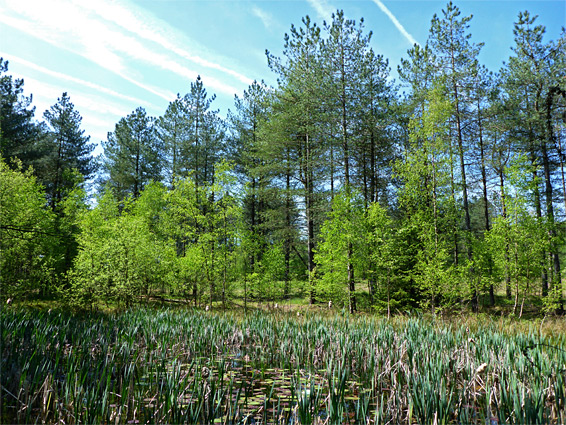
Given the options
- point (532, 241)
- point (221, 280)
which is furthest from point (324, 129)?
point (532, 241)

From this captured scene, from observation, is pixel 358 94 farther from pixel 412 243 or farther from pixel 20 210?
pixel 20 210

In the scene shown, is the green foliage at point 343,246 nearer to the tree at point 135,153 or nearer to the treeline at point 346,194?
the treeline at point 346,194

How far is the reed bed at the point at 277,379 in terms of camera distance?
2.75 meters

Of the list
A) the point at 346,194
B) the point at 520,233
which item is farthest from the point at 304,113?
the point at 520,233

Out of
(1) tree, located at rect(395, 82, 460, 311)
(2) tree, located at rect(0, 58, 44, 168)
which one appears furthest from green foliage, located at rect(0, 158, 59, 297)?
(1) tree, located at rect(395, 82, 460, 311)

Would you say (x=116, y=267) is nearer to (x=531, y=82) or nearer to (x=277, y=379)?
(x=277, y=379)

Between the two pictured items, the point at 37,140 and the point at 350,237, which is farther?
the point at 37,140

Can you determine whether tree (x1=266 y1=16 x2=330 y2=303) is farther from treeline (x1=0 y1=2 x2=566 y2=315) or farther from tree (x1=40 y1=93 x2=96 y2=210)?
tree (x1=40 y1=93 x2=96 y2=210)

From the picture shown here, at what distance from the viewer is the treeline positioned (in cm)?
1260

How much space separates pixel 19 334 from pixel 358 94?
15.5 metres

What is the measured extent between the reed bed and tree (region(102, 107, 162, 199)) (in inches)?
841

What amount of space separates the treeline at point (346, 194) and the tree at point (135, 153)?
10.8 feet

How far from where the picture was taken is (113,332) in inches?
260

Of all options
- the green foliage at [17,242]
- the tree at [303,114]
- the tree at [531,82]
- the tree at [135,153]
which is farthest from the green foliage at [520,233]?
the tree at [135,153]
